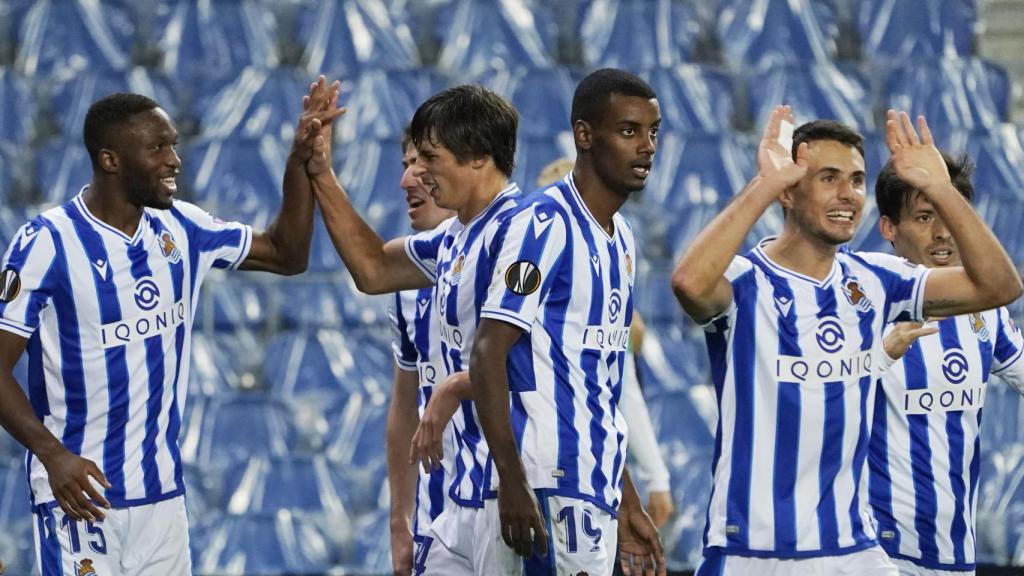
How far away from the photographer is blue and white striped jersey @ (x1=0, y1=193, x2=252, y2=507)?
3.95 metres

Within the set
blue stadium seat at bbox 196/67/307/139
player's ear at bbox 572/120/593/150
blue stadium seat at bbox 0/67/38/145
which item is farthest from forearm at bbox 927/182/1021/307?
blue stadium seat at bbox 0/67/38/145

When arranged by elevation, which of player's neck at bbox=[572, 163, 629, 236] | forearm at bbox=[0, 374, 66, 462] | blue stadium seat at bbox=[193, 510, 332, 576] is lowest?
blue stadium seat at bbox=[193, 510, 332, 576]

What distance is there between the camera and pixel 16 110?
28.9 ft

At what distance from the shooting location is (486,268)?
3.66 m

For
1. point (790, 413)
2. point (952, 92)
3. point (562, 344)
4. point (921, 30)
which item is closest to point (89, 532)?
point (562, 344)

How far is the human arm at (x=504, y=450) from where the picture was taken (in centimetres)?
334

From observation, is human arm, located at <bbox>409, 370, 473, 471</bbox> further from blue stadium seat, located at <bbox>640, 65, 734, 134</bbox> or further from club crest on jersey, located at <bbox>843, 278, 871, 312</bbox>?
blue stadium seat, located at <bbox>640, 65, 734, 134</bbox>

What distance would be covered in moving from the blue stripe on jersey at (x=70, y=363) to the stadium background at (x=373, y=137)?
2.64 m

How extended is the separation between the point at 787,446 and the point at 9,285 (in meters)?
1.99

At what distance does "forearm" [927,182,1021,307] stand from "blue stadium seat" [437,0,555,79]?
561cm

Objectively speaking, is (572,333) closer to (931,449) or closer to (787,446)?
(787,446)

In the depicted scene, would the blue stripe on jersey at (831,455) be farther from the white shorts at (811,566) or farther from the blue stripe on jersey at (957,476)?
the blue stripe on jersey at (957,476)

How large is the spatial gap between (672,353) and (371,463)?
165 cm

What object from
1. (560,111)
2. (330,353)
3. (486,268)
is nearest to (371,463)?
(330,353)
